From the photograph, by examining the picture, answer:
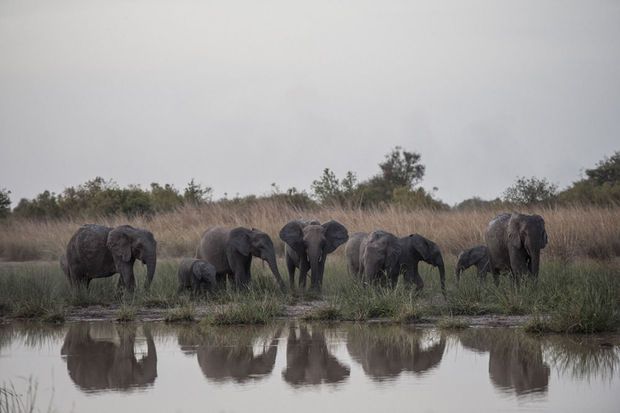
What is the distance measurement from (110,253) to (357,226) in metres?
9.34

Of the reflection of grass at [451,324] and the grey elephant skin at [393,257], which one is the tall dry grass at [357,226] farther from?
the reflection of grass at [451,324]

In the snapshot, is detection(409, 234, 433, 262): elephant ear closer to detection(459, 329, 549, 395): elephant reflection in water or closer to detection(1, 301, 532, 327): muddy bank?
detection(1, 301, 532, 327): muddy bank

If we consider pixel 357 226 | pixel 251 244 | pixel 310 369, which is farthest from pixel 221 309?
pixel 357 226

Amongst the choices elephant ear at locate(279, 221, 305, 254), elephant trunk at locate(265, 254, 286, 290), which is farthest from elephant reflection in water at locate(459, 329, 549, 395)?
elephant ear at locate(279, 221, 305, 254)

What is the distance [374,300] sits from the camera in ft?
51.9

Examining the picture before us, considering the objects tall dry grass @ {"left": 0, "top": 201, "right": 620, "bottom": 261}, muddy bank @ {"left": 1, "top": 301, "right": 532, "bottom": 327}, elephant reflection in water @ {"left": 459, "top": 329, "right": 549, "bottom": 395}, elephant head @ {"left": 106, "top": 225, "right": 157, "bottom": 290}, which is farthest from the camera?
tall dry grass @ {"left": 0, "top": 201, "right": 620, "bottom": 261}

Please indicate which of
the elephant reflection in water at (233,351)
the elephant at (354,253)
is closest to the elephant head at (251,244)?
the elephant at (354,253)

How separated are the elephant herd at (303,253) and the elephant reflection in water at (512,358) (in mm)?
3527

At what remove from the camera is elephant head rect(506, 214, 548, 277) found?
58.6 feet

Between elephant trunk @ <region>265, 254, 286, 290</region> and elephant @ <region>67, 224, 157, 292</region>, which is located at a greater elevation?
elephant @ <region>67, 224, 157, 292</region>

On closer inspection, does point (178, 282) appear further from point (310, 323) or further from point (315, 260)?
point (310, 323)

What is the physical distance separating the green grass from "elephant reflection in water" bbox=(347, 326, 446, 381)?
919 millimetres

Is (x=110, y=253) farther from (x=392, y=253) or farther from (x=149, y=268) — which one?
(x=392, y=253)

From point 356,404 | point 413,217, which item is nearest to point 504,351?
point 356,404
